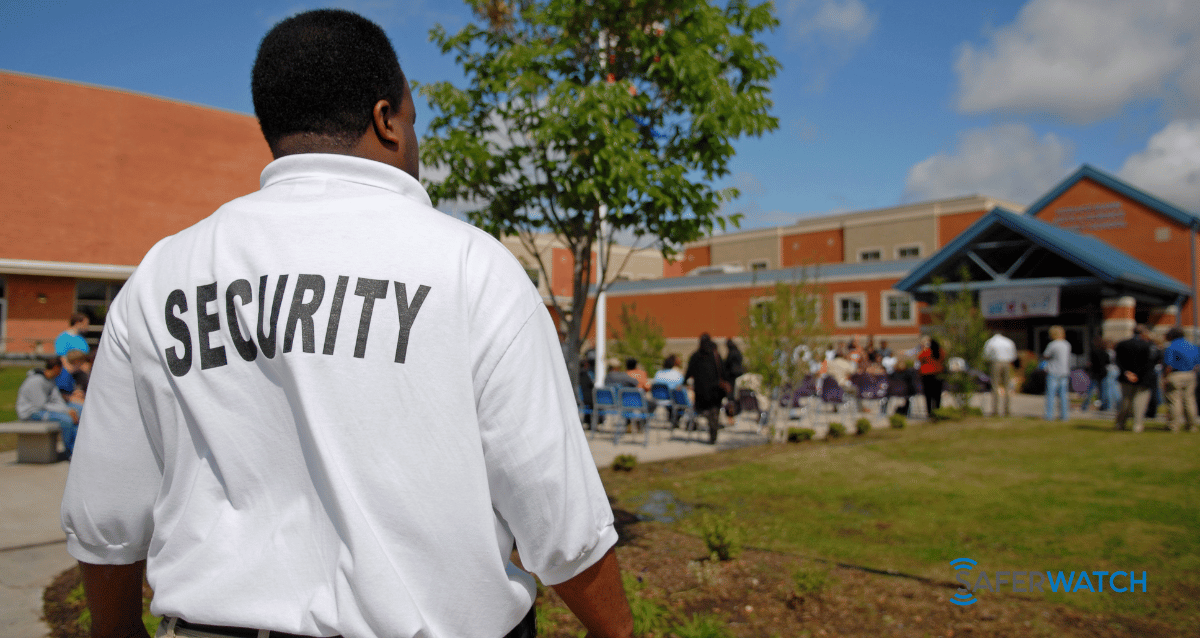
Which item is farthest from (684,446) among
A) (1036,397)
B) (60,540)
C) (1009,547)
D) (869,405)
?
(1036,397)

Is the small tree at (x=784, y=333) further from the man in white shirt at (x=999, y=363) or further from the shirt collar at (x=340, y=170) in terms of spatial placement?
the shirt collar at (x=340, y=170)

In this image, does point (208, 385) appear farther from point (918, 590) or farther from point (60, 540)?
point (60, 540)

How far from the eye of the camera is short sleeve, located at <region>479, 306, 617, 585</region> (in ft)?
3.62

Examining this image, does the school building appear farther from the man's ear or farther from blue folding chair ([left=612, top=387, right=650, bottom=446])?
the man's ear

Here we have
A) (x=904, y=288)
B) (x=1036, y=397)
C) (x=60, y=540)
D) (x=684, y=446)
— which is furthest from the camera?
(x=904, y=288)

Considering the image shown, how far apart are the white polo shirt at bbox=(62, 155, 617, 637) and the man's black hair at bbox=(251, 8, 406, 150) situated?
89 millimetres

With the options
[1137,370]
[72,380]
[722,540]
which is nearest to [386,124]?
[722,540]

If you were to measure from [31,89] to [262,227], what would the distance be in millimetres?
27640

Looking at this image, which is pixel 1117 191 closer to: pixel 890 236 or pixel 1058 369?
pixel 890 236

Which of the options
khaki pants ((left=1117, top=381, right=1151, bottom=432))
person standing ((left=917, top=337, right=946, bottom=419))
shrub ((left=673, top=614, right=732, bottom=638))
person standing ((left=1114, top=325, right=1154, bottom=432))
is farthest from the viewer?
person standing ((left=917, top=337, right=946, bottom=419))

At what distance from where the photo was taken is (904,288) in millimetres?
24594

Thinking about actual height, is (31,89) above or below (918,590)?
above

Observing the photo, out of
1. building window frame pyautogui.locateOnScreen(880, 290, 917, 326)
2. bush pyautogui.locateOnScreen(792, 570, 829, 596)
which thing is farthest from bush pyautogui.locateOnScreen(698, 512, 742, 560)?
building window frame pyautogui.locateOnScreen(880, 290, 917, 326)

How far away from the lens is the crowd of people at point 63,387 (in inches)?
341
